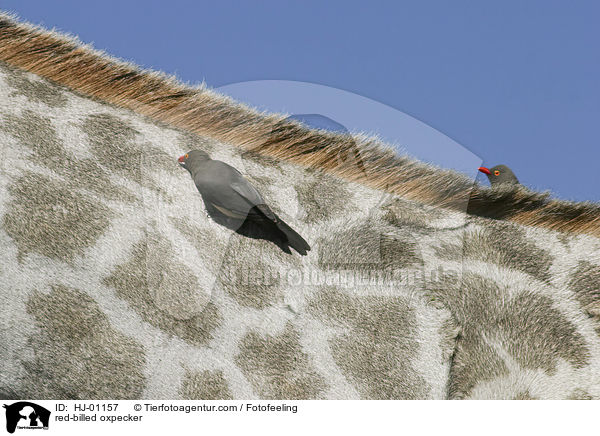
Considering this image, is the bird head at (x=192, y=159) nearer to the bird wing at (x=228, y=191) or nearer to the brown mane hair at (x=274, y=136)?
the bird wing at (x=228, y=191)

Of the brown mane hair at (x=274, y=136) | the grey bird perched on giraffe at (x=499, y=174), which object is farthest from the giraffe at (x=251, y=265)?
the grey bird perched on giraffe at (x=499, y=174)

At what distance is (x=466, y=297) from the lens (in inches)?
105

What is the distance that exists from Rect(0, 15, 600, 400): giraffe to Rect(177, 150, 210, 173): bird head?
48mm

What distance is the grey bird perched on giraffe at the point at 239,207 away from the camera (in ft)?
8.14

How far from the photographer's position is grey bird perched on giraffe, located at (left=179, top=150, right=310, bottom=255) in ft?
8.14
